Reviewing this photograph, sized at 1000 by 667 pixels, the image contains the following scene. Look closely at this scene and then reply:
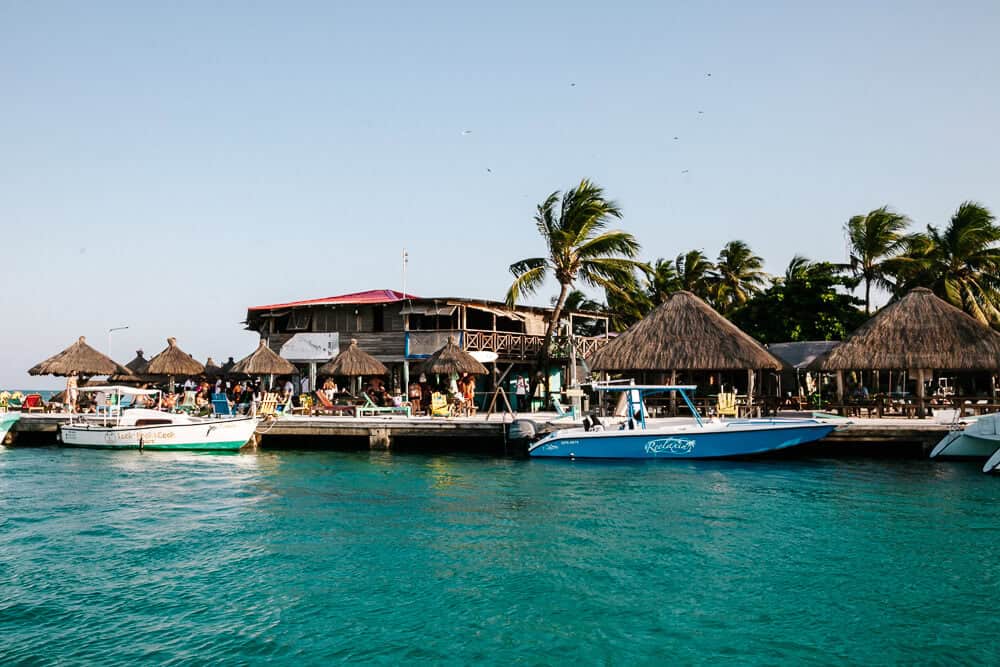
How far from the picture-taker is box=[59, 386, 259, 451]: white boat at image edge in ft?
79.1

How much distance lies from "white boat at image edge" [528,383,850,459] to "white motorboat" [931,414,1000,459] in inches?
94.6

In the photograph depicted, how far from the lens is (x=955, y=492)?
53.1 ft

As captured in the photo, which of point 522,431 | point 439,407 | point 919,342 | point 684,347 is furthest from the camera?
point 439,407

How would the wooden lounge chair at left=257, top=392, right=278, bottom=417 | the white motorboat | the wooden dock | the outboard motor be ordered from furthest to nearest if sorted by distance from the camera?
the wooden lounge chair at left=257, top=392, right=278, bottom=417
the outboard motor
the wooden dock
the white motorboat

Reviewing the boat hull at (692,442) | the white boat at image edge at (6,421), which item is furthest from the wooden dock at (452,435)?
the boat hull at (692,442)

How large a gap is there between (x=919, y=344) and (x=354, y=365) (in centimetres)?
1846

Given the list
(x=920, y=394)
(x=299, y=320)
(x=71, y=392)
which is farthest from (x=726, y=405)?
(x=71, y=392)

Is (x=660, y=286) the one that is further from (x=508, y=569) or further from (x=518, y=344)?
(x=508, y=569)

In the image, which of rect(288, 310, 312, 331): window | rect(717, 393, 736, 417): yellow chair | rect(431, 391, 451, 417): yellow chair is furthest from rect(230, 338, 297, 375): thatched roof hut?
rect(717, 393, 736, 417): yellow chair

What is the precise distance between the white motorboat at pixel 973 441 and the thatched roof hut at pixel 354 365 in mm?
17887

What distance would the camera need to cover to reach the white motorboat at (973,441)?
64.1 ft

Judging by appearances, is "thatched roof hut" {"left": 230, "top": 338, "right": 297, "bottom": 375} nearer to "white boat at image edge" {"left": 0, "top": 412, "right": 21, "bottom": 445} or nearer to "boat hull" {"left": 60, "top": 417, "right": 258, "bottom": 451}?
"boat hull" {"left": 60, "top": 417, "right": 258, "bottom": 451}

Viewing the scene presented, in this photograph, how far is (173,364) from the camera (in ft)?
102

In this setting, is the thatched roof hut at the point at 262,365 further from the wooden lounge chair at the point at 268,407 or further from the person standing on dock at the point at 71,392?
the person standing on dock at the point at 71,392
